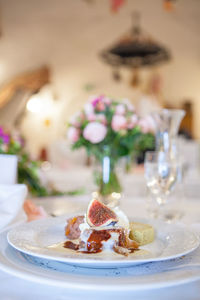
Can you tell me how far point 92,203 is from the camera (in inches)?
30.3

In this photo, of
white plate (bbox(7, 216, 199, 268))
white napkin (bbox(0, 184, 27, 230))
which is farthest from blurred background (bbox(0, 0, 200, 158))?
white plate (bbox(7, 216, 199, 268))

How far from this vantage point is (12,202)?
2.88ft

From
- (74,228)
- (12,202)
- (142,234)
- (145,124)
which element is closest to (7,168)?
(12,202)

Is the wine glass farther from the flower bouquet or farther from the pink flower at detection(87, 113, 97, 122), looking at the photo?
the pink flower at detection(87, 113, 97, 122)

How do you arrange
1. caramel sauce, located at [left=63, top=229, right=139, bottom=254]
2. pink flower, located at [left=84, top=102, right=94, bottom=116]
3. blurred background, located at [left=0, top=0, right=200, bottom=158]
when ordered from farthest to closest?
blurred background, located at [left=0, top=0, right=200, bottom=158] → pink flower, located at [left=84, top=102, right=94, bottom=116] → caramel sauce, located at [left=63, top=229, right=139, bottom=254]

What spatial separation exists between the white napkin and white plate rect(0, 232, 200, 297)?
0.20 metres

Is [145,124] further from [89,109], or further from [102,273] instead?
[102,273]

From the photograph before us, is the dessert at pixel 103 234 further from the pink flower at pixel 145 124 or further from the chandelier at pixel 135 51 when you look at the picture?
the chandelier at pixel 135 51

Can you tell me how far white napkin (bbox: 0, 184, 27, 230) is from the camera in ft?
2.83

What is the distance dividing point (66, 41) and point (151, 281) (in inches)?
280

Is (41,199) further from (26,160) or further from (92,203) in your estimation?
(92,203)

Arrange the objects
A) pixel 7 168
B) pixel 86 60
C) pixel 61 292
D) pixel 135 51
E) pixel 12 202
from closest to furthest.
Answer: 1. pixel 61 292
2. pixel 12 202
3. pixel 7 168
4. pixel 135 51
5. pixel 86 60

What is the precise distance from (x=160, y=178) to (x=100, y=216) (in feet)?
1.63

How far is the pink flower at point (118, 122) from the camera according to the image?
142cm
